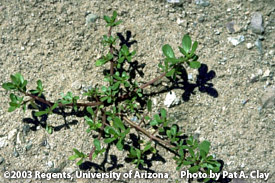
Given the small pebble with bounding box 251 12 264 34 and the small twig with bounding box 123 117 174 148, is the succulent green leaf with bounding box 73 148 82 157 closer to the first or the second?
the small twig with bounding box 123 117 174 148

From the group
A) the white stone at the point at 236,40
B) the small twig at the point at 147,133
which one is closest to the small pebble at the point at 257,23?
the white stone at the point at 236,40

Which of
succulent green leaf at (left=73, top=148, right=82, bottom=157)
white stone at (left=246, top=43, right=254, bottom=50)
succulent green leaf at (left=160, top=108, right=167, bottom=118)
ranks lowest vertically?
succulent green leaf at (left=73, top=148, right=82, bottom=157)

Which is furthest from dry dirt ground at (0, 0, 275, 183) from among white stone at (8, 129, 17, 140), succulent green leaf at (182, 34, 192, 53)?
succulent green leaf at (182, 34, 192, 53)

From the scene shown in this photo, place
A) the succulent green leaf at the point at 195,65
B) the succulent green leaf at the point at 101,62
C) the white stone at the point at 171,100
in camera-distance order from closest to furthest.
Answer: the succulent green leaf at the point at 195,65, the succulent green leaf at the point at 101,62, the white stone at the point at 171,100

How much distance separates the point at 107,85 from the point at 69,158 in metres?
0.65

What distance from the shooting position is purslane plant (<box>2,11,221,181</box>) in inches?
86.1

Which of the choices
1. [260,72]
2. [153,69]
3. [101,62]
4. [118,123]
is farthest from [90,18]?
[260,72]

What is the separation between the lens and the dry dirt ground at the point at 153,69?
2420 millimetres

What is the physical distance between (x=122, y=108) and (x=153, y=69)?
0.42m

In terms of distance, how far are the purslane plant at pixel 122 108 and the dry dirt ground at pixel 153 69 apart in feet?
0.33

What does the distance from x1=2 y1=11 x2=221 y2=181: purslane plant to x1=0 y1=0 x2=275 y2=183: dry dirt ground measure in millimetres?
101

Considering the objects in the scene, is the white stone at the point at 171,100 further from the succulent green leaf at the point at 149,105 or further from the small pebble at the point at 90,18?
the small pebble at the point at 90,18

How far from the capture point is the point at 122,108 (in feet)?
7.91

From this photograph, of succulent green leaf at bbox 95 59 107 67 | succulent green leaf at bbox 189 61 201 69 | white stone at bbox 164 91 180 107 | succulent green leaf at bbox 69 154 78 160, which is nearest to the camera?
succulent green leaf at bbox 189 61 201 69
